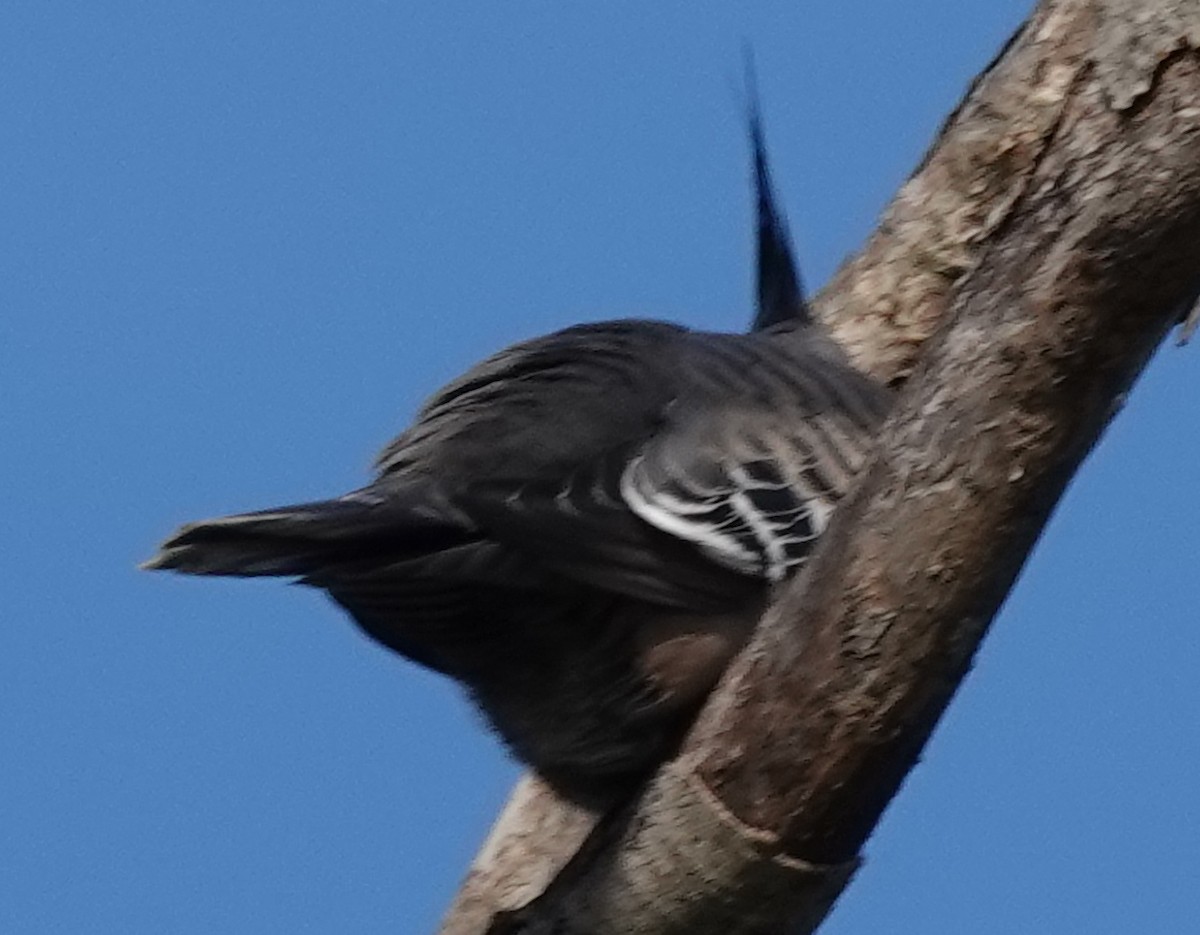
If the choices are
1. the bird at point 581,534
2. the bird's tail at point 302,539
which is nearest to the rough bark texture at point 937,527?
the bird at point 581,534

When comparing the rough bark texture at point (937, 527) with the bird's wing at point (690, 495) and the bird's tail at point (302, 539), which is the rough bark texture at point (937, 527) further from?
the bird's tail at point (302, 539)

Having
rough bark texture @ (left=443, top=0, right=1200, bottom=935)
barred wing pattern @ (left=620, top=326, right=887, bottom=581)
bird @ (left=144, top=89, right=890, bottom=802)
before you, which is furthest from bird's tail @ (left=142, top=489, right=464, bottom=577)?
rough bark texture @ (left=443, top=0, right=1200, bottom=935)

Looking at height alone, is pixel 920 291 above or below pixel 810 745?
above

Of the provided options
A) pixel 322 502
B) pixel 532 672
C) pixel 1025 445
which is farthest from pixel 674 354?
pixel 1025 445

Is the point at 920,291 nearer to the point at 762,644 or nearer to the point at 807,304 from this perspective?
the point at 807,304

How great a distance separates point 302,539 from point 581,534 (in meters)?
0.35

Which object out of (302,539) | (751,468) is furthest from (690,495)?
(302,539)

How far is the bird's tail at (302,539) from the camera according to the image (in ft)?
7.54

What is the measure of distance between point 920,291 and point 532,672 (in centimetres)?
118

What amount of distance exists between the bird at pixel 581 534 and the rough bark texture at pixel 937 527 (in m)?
0.21

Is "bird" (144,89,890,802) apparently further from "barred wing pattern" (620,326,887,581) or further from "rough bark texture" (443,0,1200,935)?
"rough bark texture" (443,0,1200,935)

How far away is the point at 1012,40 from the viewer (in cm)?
340

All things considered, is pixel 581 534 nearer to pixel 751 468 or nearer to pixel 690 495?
pixel 690 495

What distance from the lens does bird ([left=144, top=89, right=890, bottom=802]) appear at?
8.05 feet
